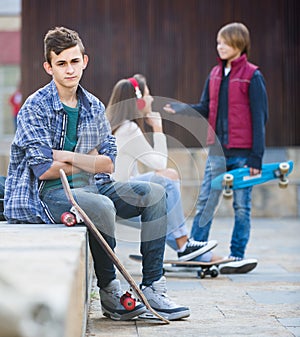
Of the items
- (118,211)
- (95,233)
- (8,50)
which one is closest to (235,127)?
(118,211)

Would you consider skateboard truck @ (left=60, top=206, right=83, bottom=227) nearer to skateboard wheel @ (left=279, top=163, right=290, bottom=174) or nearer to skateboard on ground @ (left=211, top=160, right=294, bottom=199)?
skateboard on ground @ (left=211, top=160, right=294, bottom=199)

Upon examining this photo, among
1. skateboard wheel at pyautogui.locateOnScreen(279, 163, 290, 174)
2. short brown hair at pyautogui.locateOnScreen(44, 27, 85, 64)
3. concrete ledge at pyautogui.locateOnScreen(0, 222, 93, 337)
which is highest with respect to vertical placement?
short brown hair at pyautogui.locateOnScreen(44, 27, 85, 64)

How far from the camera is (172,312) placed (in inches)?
152

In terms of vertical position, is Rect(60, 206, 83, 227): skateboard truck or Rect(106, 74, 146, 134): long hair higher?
Rect(106, 74, 146, 134): long hair

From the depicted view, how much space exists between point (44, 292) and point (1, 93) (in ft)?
84.3

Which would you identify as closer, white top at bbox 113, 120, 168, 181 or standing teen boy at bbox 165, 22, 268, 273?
white top at bbox 113, 120, 168, 181

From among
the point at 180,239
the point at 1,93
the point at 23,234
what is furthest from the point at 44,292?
the point at 1,93

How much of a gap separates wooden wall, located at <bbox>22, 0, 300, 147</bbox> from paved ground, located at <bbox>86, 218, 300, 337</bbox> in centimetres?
415

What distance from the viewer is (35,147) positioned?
3.78 metres

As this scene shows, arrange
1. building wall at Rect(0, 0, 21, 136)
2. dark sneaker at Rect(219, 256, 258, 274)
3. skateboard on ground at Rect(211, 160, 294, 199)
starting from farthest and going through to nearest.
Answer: building wall at Rect(0, 0, 21, 136), skateboard on ground at Rect(211, 160, 294, 199), dark sneaker at Rect(219, 256, 258, 274)

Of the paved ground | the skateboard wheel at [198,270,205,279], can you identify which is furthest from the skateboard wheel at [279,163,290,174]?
the skateboard wheel at [198,270,205,279]

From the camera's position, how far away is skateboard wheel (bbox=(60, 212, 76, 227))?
3.67 meters

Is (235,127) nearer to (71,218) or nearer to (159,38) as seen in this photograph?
(71,218)

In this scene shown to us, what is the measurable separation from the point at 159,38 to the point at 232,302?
6.62 m
